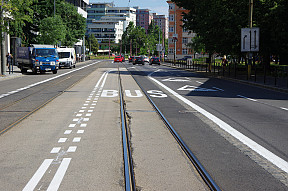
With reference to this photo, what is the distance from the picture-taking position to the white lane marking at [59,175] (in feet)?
15.8

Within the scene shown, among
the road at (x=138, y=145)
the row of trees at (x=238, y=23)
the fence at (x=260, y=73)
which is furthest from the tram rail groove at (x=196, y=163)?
the row of trees at (x=238, y=23)

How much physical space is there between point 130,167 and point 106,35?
19704 centimetres

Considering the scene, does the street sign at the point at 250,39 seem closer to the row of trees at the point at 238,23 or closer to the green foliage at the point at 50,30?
the row of trees at the point at 238,23

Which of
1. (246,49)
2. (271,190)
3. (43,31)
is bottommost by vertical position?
(271,190)

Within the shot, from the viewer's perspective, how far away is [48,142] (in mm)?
7461

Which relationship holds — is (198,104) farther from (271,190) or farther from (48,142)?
(271,190)

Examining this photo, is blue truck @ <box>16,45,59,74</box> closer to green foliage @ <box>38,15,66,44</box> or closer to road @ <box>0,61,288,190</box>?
green foliage @ <box>38,15,66,44</box>

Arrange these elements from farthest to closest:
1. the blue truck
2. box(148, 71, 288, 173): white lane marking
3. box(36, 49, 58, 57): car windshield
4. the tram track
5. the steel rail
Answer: box(36, 49, 58, 57): car windshield
the blue truck
the tram track
box(148, 71, 288, 173): white lane marking
the steel rail

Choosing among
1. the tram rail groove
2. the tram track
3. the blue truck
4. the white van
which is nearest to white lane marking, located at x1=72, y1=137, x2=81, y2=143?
the tram track

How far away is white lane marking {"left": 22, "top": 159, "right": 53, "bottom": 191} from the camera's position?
4.81 metres

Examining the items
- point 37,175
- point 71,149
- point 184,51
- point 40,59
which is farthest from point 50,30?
point 184,51

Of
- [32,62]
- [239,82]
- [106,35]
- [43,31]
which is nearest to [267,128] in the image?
[239,82]

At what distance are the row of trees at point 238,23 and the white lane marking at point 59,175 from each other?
1071 inches

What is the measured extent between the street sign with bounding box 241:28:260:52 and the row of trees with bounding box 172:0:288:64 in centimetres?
356
